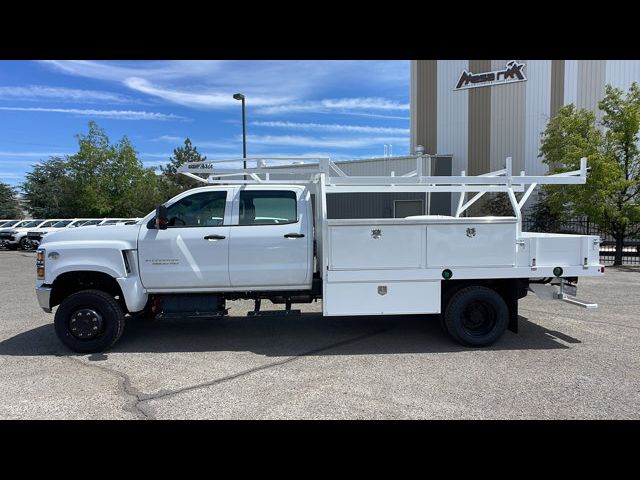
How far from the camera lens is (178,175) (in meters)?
31.9

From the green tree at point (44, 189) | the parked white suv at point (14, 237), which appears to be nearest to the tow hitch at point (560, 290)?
the parked white suv at point (14, 237)

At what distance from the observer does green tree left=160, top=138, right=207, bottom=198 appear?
3085cm

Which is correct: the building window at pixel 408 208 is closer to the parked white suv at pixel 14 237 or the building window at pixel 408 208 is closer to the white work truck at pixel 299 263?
the white work truck at pixel 299 263

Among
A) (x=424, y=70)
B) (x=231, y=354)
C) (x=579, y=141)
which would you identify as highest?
(x=424, y=70)

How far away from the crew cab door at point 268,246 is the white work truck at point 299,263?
→ 13 millimetres

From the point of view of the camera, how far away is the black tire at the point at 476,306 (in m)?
5.66

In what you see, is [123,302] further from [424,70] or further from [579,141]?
[424,70]

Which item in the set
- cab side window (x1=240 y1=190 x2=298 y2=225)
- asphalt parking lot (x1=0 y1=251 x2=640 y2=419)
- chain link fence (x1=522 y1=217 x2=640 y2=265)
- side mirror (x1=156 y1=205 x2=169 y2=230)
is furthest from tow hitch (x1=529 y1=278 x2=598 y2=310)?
chain link fence (x1=522 y1=217 x2=640 y2=265)

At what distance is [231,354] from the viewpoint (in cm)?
556

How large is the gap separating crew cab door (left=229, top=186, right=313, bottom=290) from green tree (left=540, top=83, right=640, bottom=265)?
42.5ft

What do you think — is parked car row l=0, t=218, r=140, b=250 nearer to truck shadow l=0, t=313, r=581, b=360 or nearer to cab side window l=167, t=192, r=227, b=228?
truck shadow l=0, t=313, r=581, b=360

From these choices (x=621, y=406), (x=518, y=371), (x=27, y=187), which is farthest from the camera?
(x=27, y=187)

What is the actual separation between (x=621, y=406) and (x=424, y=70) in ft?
80.8

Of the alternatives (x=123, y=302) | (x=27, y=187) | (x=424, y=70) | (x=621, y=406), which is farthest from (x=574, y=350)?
(x=27, y=187)
